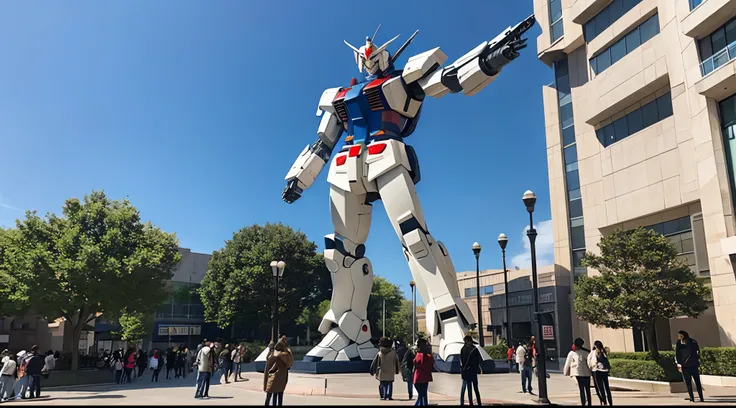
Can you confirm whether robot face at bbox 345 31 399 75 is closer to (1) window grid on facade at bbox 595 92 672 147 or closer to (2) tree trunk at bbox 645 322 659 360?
(2) tree trunk at bbox 645 322 659 360

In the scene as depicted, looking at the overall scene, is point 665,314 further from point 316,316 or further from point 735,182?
point 316,316

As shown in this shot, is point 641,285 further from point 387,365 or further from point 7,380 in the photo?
point 7,380

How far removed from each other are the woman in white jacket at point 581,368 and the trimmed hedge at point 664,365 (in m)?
4.51

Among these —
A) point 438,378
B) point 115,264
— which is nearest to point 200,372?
point 438,378

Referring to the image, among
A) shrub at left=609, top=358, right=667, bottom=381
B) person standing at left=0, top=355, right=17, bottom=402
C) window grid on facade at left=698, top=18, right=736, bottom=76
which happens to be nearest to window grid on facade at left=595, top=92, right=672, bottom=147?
window grid on facade at left=698, top=18, right=736, bottom=76

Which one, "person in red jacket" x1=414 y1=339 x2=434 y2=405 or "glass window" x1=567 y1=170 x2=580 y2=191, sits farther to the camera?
"glass window" x1=567 y1=170 x2=580 y2=191

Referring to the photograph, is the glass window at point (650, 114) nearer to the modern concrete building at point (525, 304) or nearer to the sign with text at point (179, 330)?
the modern concrete building at point (525, 304)

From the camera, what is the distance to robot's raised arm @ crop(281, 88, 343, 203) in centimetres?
1603

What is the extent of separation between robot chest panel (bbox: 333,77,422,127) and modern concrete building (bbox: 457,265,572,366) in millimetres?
10691

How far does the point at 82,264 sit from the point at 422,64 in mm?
13080

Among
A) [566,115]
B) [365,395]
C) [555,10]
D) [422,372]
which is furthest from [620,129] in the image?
[422,372]

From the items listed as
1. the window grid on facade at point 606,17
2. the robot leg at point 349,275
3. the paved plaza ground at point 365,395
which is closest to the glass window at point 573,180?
the window grid on facade at point 606,17

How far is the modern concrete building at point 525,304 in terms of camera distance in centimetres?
2969

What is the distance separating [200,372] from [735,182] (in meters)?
17.2
